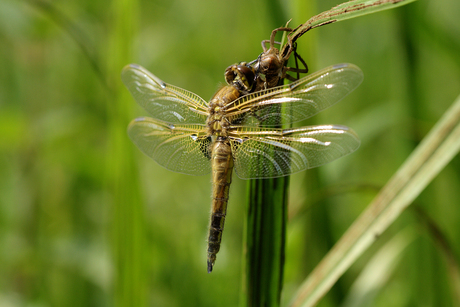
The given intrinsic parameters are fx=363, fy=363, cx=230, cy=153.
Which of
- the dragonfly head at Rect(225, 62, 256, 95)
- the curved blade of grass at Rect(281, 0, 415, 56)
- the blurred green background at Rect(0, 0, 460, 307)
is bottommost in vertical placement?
the blurred green background at Rect(0, 0, 460, 307)

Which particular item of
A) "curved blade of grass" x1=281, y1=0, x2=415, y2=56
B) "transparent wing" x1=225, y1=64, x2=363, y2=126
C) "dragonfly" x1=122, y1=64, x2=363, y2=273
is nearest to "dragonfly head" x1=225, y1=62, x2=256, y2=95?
"dragonfly" x1=122, y1=64, x2=363, y2=273

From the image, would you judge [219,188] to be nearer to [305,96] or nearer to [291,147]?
[291,147]

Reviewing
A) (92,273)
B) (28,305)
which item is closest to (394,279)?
(92,273)

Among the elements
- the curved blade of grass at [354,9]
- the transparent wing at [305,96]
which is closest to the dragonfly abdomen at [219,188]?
the transparent wing at [305,96]

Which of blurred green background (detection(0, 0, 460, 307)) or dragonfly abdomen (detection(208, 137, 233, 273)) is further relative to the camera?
blurred green background (detection(0, 0, 460, 307))

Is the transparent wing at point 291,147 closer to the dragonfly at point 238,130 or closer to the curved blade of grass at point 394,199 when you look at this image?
the dragonfly at point 238,130

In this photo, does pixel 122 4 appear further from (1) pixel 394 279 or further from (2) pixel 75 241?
(1) pixel 394 279

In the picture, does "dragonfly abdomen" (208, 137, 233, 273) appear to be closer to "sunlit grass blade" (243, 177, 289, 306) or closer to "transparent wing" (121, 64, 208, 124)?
"transparent wing" (121, 64, 208, 124)
